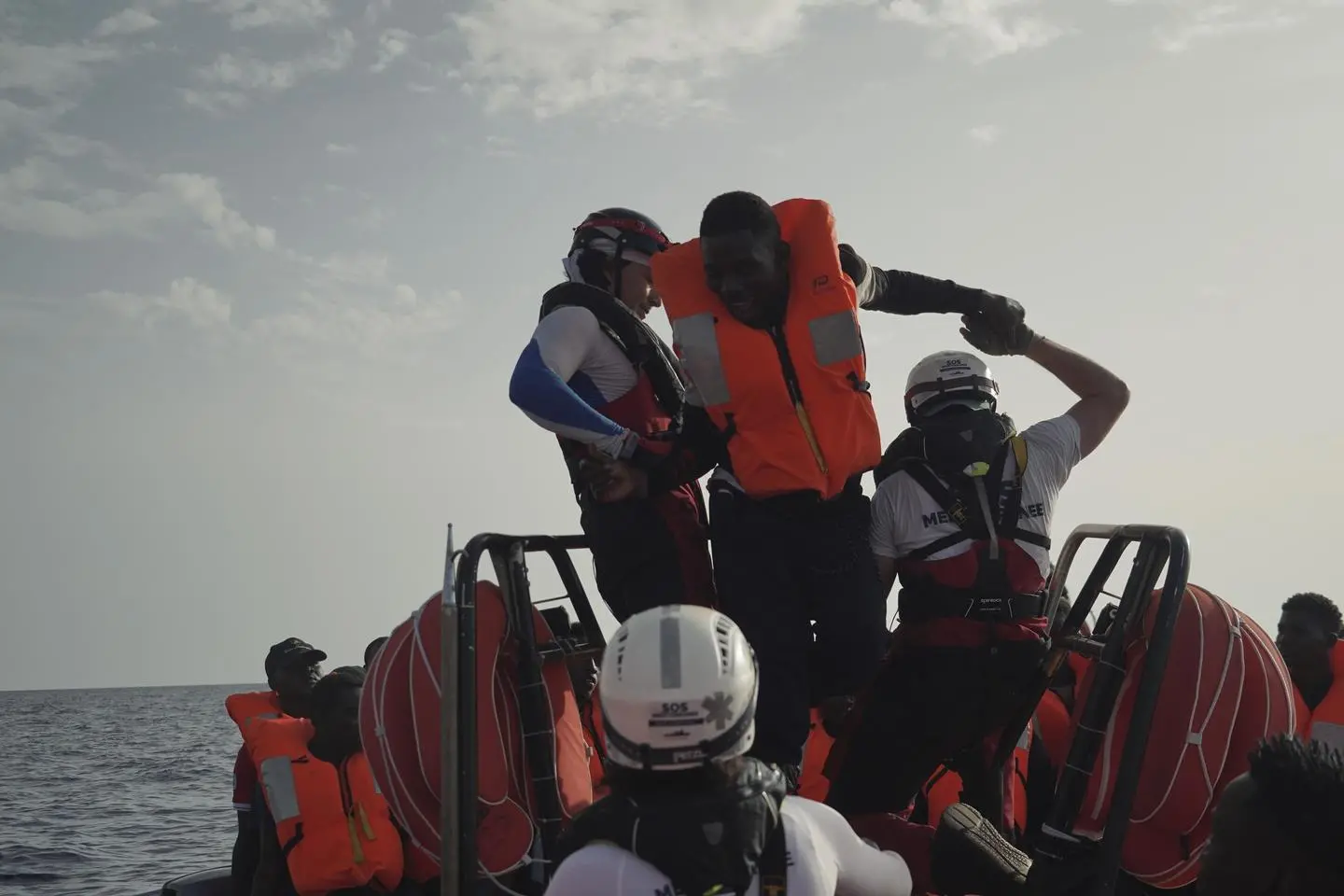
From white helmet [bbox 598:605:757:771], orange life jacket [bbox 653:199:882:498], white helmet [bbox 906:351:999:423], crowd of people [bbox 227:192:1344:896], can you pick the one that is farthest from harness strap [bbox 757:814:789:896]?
white helmet [bbox 906:351:999:423]

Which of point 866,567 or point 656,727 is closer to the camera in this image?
point 656,727

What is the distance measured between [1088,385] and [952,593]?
3.46 feet

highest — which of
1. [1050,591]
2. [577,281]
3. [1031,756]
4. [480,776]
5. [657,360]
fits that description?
[577,281]

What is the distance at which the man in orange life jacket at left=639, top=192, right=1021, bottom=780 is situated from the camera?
14.2 feet

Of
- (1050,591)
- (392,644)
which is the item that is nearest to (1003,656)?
(1050,591)

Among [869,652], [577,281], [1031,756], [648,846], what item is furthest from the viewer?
[1031,756]

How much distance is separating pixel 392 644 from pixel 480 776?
56 cm

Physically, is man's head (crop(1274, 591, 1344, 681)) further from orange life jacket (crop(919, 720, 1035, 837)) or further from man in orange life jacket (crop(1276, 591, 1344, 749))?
Result: orange life jacket (crop(919, 720, 1035, 837))

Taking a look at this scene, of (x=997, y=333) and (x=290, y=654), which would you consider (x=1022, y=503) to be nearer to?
(x=997, y=333)

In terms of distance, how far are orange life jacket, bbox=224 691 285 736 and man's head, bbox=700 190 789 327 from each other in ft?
16.7

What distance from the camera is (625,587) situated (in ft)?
15.3

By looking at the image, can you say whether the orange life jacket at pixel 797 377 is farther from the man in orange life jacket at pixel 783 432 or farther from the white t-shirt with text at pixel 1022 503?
the white t-shirt with text at pixel 1022 503

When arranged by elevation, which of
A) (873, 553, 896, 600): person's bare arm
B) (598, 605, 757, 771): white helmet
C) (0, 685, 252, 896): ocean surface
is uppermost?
(873, 553, 896, 600): person's bare arm

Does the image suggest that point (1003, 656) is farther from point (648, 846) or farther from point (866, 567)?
point (648, 846)
